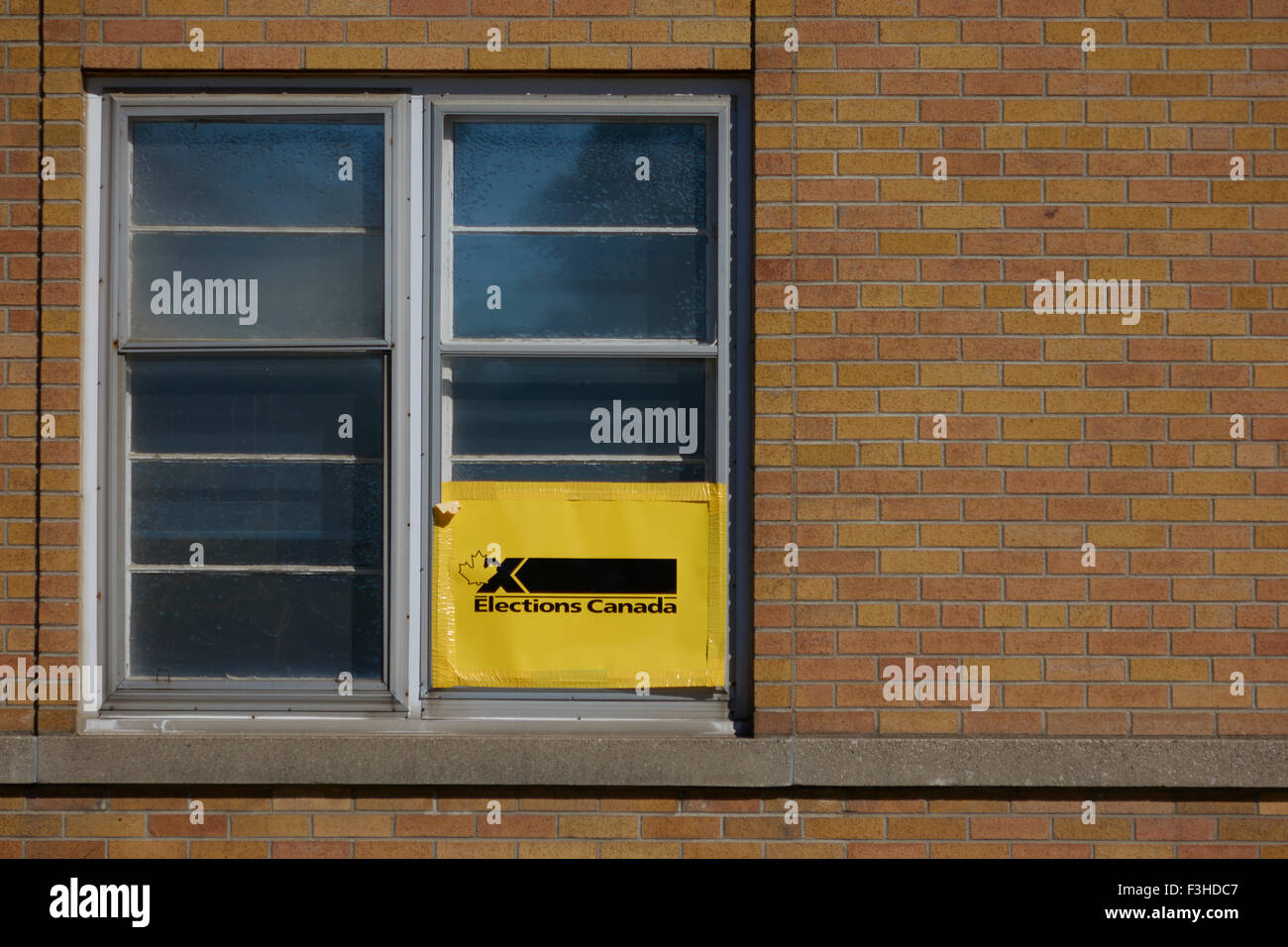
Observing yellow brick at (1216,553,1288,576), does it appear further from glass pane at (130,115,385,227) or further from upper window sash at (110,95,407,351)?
glass pane at (130,115,385,227)

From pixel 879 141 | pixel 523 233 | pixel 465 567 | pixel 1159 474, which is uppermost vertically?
pixel 879 141

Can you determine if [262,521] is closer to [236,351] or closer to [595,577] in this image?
[236,351]

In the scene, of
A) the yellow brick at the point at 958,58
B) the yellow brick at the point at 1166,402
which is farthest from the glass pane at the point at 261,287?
the yellow brick at the point at 1166,402

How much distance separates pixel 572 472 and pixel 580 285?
2.21 feet

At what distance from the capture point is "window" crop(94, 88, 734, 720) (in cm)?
335

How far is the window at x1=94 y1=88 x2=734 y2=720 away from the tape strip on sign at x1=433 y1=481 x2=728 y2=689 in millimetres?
13

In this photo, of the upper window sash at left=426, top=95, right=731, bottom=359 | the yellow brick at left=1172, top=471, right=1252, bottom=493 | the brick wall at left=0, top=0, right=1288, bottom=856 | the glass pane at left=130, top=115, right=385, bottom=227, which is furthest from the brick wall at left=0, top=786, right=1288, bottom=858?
the glass pane at left=130, top=115, right=385, bottom=227

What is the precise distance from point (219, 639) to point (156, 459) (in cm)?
69

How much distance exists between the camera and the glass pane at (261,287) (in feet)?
11.1

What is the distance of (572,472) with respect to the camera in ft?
11.1

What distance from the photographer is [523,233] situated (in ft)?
11.2

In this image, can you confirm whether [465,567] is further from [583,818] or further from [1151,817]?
[1151,817]

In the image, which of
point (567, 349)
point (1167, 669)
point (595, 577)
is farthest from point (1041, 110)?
point (595, 577)
